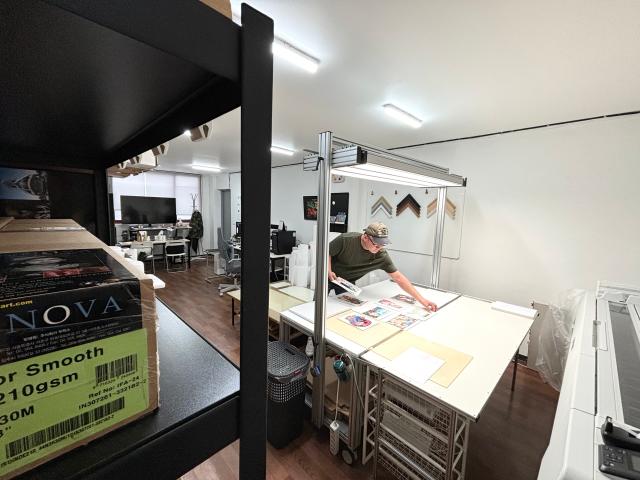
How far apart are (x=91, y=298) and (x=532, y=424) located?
3.15 m

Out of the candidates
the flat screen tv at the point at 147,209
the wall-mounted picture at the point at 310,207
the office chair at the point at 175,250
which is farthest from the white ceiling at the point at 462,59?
the flat screen tv at the point at 147,209

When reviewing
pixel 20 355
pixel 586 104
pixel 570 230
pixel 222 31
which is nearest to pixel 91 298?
pixel 20 355

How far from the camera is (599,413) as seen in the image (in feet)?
2.81

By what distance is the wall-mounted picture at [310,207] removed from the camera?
19.7ft

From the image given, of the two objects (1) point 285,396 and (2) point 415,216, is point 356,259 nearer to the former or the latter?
(1) point 285,396

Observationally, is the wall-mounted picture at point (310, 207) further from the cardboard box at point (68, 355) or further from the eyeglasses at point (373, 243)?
the cardboard box at point (68, 355)

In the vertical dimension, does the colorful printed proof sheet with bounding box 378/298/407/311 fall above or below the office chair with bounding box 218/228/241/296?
above

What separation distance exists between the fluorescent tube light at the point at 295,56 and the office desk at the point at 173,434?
190 cm

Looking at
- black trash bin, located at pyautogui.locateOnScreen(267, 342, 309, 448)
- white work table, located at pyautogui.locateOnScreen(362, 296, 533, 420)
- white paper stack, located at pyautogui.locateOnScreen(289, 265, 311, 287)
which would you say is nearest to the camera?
white work table, located at pyautogui.locateOnScreen(362, 296, 533, 420)

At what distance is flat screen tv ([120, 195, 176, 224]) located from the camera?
22.9 feet

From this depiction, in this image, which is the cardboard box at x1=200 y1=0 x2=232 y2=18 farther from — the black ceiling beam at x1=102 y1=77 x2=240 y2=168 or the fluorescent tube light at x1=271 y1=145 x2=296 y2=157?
the fluorescent tube light at x1=271 y1=145 x2=296 y2=157

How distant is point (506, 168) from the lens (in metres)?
3.18

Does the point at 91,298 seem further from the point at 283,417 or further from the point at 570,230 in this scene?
the point at 570,230

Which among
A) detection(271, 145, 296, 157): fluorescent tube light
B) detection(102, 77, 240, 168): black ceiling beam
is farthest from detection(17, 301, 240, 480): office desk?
detection(271, 145, 296, 157): fluorescent tube light
